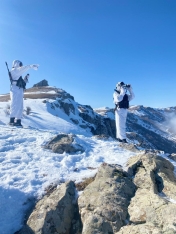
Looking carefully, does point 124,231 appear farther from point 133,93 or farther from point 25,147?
point 133,93

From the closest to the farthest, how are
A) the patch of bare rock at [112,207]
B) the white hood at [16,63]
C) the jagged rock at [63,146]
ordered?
the patch of bare rock at [112,207], the jagged rock at [63,146], the white hood at [16,63]

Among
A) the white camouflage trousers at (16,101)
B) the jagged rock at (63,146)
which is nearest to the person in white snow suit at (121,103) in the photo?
the jagged rock at (63,146)

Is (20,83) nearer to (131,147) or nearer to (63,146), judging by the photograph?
(63,146)

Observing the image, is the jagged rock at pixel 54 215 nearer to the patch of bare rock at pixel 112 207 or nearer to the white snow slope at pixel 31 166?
the patch of bare rock at pixel 112 207

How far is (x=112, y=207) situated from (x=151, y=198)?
3.13 feet

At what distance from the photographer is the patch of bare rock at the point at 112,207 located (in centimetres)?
430

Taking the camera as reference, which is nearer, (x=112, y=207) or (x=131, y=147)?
(x=112, y=207)

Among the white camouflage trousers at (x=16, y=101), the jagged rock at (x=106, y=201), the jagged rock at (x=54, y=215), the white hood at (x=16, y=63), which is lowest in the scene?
the jagged rock at (x=54, y=215)

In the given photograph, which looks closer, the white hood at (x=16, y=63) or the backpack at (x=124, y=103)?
the backpack at (x=124, y=103)

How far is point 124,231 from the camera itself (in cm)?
408

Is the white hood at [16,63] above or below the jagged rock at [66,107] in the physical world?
above

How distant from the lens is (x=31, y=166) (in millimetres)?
8055

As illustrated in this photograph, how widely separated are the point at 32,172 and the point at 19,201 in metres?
1.45

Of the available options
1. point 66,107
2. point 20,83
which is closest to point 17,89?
point 20,83
